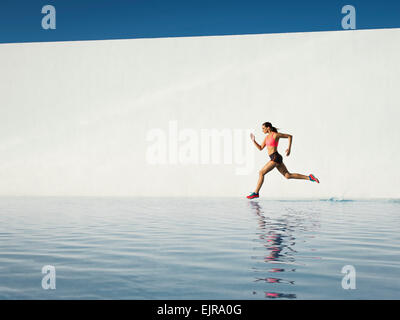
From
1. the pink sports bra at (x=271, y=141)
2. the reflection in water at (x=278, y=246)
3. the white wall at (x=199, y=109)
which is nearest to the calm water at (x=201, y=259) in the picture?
the reflection in water at (x=278, y=246)

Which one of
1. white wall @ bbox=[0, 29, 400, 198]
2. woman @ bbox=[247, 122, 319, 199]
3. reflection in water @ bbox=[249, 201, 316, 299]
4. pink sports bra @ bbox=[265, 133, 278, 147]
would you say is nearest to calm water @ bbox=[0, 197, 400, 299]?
reflection in water @ bbox=[249, 201, 316, 299]

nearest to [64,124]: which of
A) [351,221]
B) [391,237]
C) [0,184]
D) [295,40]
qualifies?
[0,184]

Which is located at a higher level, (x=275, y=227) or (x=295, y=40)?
(x=295, y=40)

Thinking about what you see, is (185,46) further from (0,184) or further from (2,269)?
(2,269)

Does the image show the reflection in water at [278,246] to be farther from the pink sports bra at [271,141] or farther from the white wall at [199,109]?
the white wall at [199,109]

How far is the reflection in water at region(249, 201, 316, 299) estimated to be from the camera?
2273 millimetres

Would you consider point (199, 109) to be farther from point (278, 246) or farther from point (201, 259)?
point (201, 259)

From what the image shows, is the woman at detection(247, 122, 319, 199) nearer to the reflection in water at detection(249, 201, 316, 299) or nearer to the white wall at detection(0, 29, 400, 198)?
the reflection in water at detection(249, 201, 316, 299)

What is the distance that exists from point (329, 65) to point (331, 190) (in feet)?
11.6

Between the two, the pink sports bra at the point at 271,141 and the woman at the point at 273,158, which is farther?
the pink sports bra at the point at 271,141

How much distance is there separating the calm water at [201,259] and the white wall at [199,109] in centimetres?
746

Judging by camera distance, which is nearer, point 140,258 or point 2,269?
point 2,269

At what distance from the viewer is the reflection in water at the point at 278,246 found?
2.27 metres

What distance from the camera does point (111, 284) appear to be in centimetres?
222
